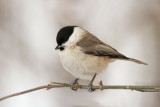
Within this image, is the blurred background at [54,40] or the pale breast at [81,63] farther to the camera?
the blurred background at [54,40]

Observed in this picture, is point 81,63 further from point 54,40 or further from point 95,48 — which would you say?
point 54,40

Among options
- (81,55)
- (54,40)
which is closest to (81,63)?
(81,55)

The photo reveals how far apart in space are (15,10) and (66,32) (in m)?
1.13

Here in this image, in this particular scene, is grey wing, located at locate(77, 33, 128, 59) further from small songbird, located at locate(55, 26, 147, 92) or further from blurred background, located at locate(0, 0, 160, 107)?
blurred background, located at locate(0, 0, 160, 107)

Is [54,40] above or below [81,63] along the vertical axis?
above

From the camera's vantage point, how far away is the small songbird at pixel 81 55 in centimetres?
158

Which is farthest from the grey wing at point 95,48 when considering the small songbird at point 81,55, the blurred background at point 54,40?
the blurred background at point 54,40

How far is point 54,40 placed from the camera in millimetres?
2523

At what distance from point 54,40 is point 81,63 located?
952 millimetres

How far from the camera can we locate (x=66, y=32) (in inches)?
61.9

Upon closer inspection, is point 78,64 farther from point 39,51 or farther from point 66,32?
point 39,51

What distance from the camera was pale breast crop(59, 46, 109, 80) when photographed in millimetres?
1578

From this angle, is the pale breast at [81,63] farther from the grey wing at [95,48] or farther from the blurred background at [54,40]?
the blurred background at [54,40]

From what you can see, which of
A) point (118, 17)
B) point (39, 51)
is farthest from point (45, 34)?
point (118, 17)
